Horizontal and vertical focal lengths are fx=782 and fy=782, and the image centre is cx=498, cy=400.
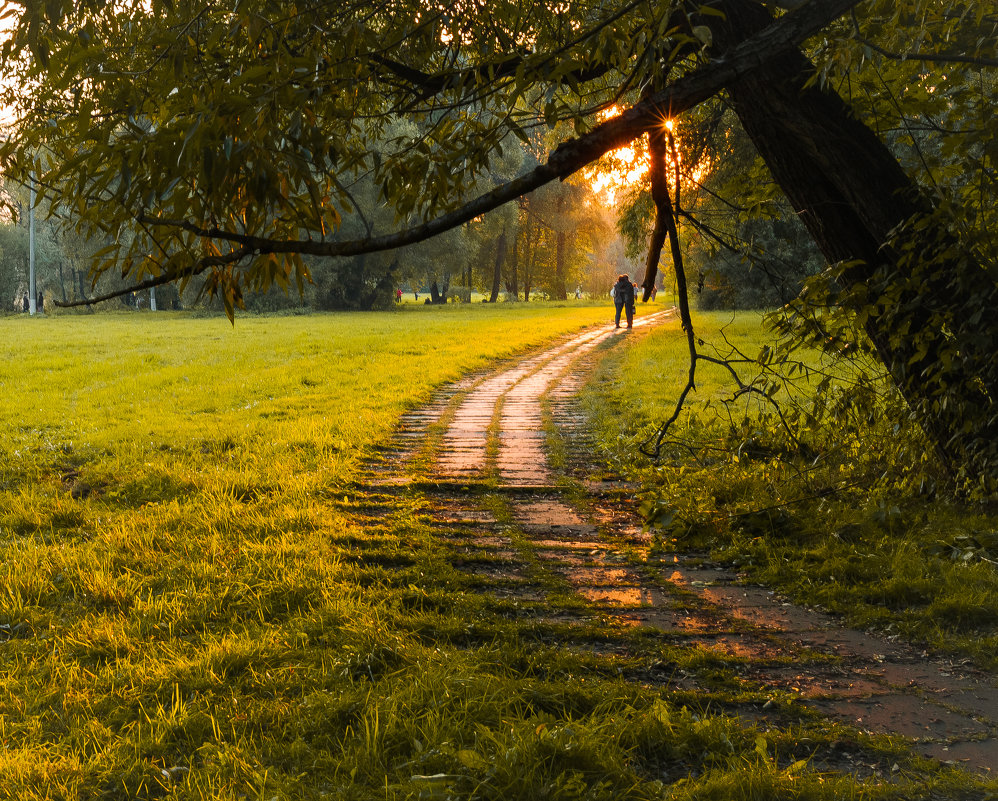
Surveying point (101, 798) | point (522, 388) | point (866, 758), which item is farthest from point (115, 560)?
point (522, 388)

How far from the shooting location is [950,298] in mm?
4922

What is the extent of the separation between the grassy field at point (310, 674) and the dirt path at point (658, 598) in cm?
19

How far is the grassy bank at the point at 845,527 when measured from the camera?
4.17m

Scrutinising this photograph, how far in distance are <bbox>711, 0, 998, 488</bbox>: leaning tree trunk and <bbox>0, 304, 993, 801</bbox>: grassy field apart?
271cm

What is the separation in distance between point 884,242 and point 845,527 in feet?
6.27

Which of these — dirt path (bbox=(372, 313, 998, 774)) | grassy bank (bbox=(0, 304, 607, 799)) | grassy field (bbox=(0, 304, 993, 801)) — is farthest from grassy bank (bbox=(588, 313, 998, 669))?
grassy bank (bbox=(0, 304, 607, 799))

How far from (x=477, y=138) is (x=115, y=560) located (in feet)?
11.6

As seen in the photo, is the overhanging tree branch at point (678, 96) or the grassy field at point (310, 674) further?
the overhanging tree branch at point (678, 96)

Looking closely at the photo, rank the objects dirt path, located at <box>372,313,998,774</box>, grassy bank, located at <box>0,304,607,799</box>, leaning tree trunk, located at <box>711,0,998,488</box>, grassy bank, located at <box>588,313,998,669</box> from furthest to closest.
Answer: leaning tree trunk, located at <box>711,0,998,488</box>, grassy bank, located at <box>588,313,998,669</box>, dirt path, located at <box>372,313,998,774</box>, grassy bank, located at <box>0,304,607,799</box>

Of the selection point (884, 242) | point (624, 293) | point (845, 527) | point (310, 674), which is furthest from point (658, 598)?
point (624, 293)

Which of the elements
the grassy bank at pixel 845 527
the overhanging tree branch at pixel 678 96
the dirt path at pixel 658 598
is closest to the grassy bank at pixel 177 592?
the dirt path at pixel 658 598

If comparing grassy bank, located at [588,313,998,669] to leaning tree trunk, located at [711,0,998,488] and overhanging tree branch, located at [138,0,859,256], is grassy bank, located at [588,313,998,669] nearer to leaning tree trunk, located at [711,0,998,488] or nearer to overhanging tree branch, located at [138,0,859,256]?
leaning tree trunk, located at [711,0,998,488]

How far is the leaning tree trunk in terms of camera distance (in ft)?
15.5

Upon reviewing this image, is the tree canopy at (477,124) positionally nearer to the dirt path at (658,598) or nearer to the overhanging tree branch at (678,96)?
the overhanging tree branch at (678,96)
